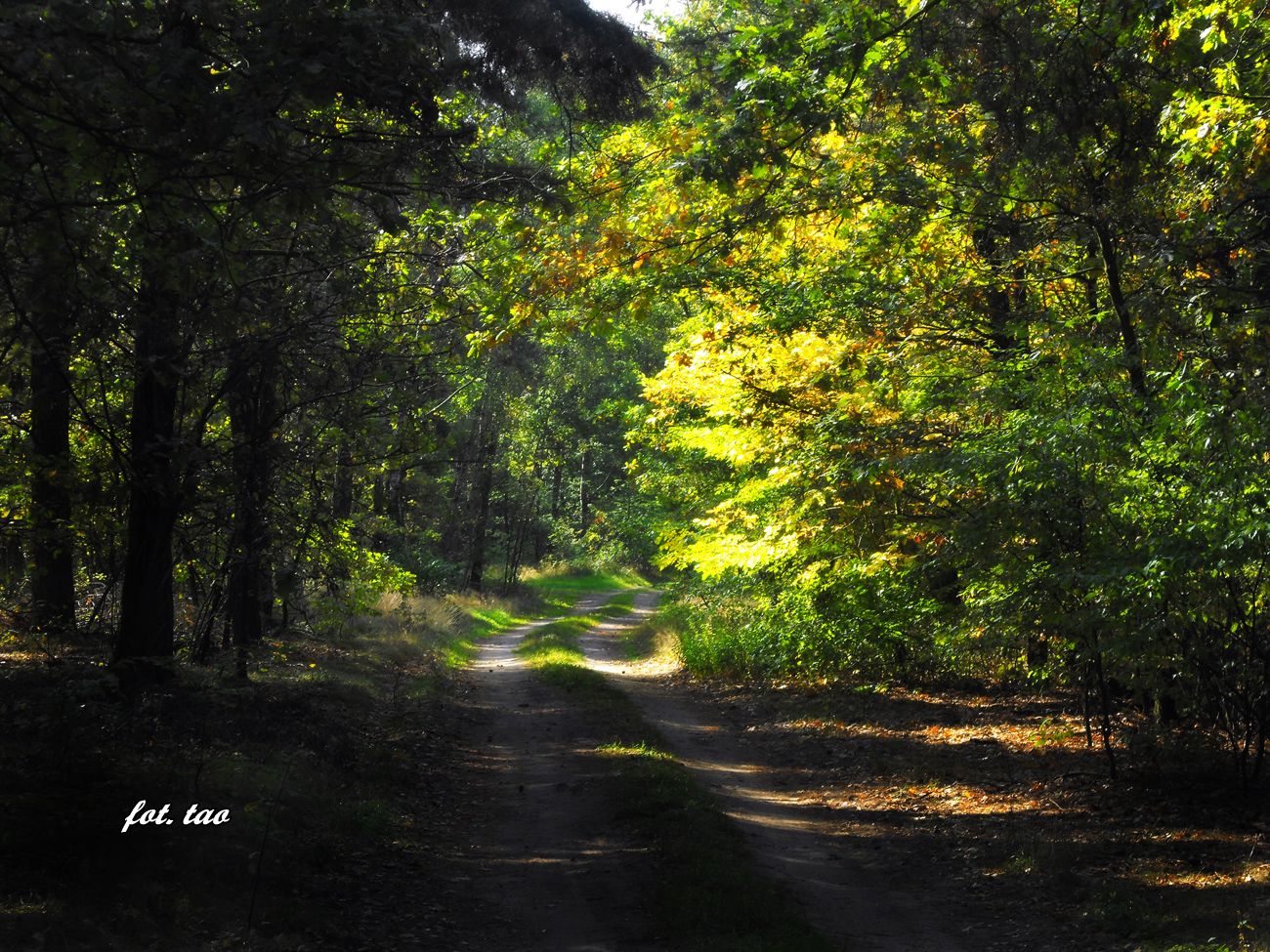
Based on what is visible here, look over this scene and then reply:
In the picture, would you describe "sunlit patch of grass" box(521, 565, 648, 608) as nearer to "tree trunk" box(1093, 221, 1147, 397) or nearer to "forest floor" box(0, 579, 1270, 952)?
"forest floor" box(0, 579, 1270, 952)

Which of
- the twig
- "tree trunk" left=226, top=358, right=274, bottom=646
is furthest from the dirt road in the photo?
"tree trunk" left=226, top=358, right=274, bottom=646

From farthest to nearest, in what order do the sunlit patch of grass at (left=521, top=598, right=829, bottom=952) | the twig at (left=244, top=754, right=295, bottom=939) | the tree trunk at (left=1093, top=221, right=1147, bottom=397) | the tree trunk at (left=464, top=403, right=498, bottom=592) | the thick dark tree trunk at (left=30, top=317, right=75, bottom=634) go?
1. the tree trunk at (left=464, top=403, right=498, bottom=592)
2. the thick dark tree trunk at (left=30, top=317, right=75, bottom=634)
3. the tree trunk at (left=1093, top=221, right=1147, bottom=397)
4. the sunlit patch of grass at (left=521, top=598, right=829, bottom=952)
5. the twig at (left=244, top=754, right=295, bottom=939)

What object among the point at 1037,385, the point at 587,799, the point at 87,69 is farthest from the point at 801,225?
the point at 87,69

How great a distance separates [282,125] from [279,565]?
535 centimetres

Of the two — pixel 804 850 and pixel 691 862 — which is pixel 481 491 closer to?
pixel 804 850

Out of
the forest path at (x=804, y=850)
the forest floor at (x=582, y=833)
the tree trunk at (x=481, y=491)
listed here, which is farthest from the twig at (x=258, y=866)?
the tree trunk at (x=481, y=491)

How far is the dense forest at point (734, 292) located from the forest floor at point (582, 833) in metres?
0.77

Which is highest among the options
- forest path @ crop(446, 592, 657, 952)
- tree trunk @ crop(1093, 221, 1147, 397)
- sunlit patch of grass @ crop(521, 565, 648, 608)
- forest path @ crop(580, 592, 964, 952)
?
tree trunk @ crop(1093, 221, 1147, 397)

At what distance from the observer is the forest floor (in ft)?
20.5

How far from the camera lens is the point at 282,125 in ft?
20.2

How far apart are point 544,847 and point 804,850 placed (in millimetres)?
2323

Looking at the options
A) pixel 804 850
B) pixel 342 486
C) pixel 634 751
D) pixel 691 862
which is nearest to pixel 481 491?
pixel 342 486

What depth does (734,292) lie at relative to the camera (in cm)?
1448

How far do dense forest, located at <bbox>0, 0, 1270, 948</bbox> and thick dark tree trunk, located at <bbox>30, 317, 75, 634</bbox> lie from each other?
6 centimetres
